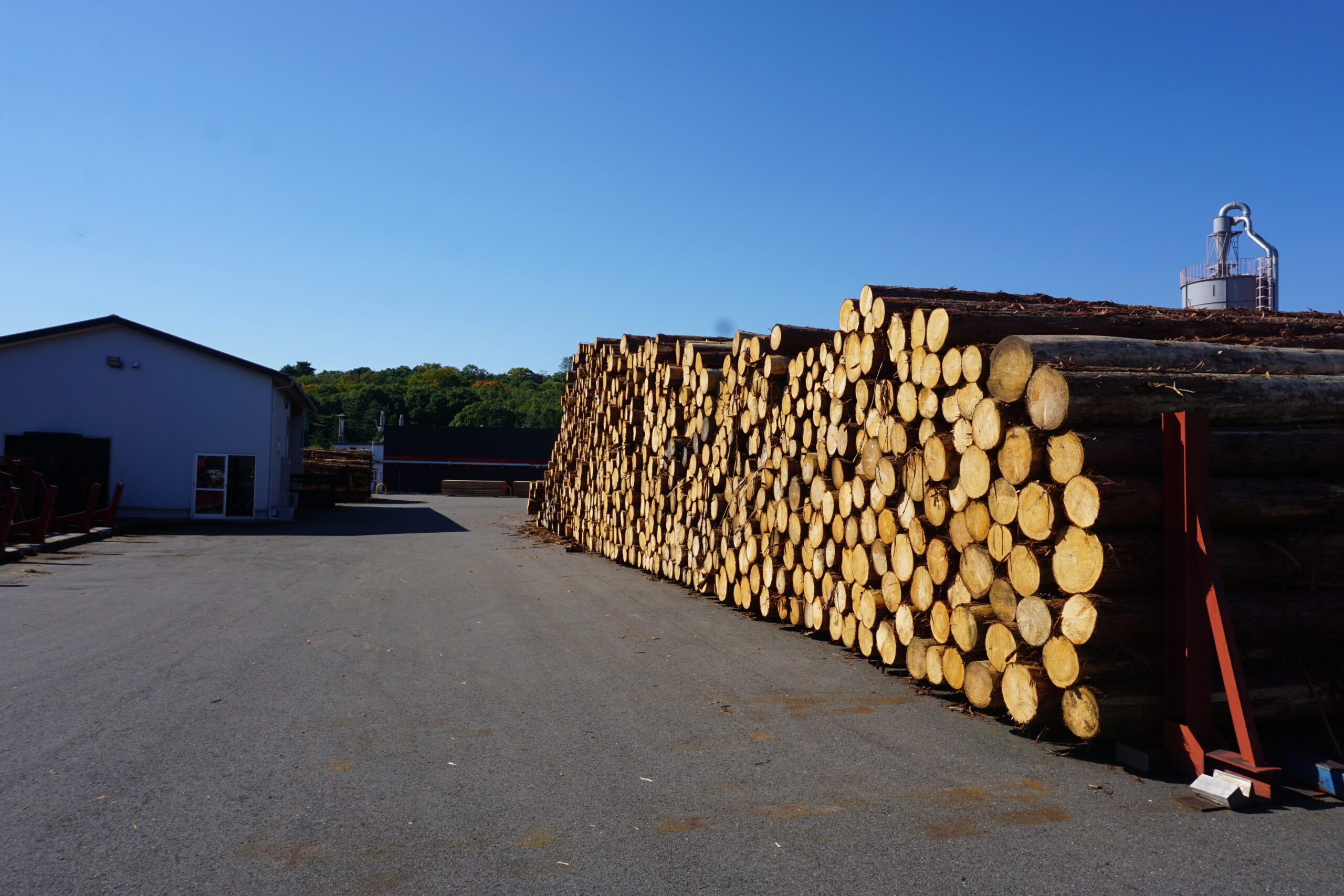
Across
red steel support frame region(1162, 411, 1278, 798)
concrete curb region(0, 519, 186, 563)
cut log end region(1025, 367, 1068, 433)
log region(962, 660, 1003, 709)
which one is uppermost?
cut log end region(1025, 367, 1068, 433)

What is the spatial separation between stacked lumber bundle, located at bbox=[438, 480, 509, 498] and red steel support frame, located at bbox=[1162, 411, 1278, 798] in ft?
146

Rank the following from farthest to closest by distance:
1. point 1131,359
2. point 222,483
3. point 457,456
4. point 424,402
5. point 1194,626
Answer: point 424,402, point 457,456, point 222,483, point 1131,359, point 1194,626

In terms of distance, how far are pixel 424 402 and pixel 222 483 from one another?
7338cm

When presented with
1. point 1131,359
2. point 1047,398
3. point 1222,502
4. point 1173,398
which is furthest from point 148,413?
point 1222,502

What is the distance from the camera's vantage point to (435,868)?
3.69 meters

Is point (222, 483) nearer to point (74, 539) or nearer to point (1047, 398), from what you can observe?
point (74, 539)

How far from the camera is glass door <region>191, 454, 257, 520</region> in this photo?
23.8 metres

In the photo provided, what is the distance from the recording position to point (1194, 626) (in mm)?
4895

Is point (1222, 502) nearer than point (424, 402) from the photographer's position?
Yes

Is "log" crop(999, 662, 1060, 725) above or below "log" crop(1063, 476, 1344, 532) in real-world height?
below

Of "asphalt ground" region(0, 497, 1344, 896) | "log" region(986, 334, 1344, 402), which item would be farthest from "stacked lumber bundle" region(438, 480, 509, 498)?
"log" region(986, 334, 1344, 402)

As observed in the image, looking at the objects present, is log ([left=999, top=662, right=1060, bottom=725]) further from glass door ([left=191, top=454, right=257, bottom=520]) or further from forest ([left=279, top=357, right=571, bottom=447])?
forest ([left=279, top=357, right=571, bottom=447])

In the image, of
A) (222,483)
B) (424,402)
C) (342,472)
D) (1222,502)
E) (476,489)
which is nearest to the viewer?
(1222,502)

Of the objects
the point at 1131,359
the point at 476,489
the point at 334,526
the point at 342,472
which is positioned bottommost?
the point at 334,526
